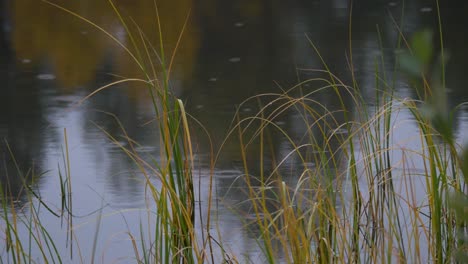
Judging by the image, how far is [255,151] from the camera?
12.0 feet

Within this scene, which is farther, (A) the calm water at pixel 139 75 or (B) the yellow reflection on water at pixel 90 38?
(B) the yellow reflection on water at pixel 90 38

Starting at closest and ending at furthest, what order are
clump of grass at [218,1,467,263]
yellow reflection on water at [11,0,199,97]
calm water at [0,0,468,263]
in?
clump of grass at [218,1,467,263] → calm water at [0,0,468,263] → yellow reflection on water at [11,0,199,97]

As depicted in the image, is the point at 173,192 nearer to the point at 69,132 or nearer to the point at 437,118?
the point at 437,118

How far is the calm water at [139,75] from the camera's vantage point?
9.98 feet

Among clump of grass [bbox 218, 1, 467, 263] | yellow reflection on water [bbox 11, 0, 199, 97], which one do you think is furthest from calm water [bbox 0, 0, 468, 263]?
clump of grass [bbox 218, 1, 467, 263]

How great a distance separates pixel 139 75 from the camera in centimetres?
497

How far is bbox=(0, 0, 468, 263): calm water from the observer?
3.04 metres

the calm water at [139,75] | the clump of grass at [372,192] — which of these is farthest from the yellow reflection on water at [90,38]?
the clump of grass at [372,192]

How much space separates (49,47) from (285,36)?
62.8 inches

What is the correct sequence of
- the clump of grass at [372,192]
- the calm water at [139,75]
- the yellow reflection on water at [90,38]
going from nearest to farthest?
the clump of grass at [372,192]
the calm water at [139,75]
the yellow reflection on water at [90,38]

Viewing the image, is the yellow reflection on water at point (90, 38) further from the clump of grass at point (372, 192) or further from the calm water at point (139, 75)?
the clump of grass at point (372, 192)

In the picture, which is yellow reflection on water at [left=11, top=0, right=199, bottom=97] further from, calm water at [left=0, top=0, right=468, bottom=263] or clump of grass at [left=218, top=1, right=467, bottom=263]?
clump of grass at [left=218, top=1, right=467, bottom=263]

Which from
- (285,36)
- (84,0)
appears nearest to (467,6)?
(285,36)

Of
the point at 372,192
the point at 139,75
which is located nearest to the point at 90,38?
the point at 139,75
